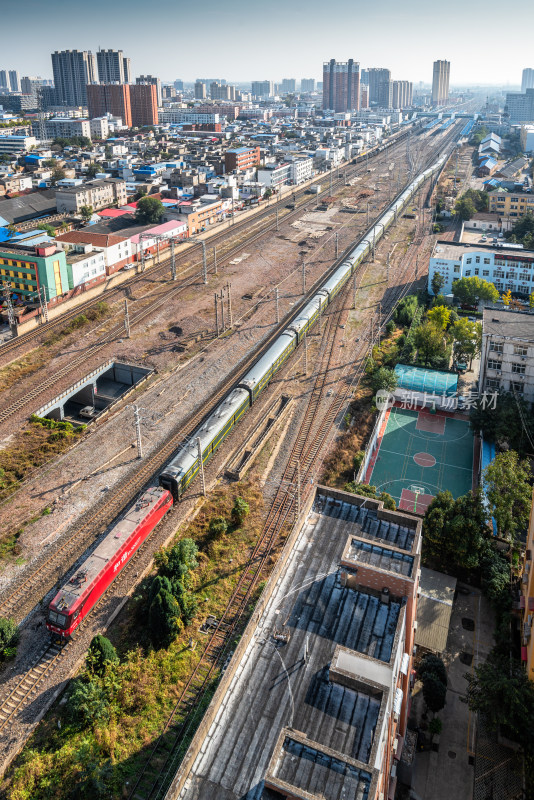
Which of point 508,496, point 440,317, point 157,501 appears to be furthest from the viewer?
point 440,317

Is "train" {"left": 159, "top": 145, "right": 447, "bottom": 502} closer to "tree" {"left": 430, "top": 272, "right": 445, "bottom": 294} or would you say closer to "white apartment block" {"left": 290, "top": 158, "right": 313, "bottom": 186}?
"tree" {"left": 430, "top": 272, "right": 445, "bottom": 294}

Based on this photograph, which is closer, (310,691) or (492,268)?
(310,691)

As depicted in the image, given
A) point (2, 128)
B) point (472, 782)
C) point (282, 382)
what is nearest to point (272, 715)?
point (472, 782)

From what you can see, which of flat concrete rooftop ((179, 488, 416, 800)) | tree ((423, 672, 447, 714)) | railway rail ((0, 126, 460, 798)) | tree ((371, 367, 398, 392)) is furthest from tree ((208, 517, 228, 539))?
tree ((371, 367, 398, 392))

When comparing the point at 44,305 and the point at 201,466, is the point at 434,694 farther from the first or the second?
the point at 44,305

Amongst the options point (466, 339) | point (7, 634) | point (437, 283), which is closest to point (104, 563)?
point (7, 634)

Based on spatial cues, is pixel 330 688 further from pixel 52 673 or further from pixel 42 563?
pixel 42 563

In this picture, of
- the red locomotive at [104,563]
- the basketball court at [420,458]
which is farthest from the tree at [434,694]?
the red locomotive at [104,563]
